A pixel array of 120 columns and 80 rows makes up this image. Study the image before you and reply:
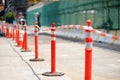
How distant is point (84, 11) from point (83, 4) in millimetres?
1020

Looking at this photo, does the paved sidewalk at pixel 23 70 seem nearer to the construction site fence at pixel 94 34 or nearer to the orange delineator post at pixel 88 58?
the orange delineator post at pixel 88 58

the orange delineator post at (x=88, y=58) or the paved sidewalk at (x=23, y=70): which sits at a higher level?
the orange delineator post at (x=88, y=58)

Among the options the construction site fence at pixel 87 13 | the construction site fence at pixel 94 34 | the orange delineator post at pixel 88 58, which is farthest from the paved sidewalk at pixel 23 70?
the construction site fence at pixel 87 13

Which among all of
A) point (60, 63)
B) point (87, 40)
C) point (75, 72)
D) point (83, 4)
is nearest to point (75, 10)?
point (83, 4)

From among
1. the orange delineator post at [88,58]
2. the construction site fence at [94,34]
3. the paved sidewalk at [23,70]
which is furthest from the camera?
the construction site fence at [94,34]

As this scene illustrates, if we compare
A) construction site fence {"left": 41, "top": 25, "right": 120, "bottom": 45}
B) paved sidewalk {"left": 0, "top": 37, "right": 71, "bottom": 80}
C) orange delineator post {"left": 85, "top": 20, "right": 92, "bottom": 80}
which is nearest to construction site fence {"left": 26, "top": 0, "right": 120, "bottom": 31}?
construction site fence {"left": 41, "top": 25, "right": 120, "bottom": 45}

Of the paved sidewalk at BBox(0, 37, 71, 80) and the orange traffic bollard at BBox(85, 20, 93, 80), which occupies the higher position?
the orange traffic bollard at BBox(85, 20, 93, 80)

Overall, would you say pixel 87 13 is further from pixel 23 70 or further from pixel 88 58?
pixel 88 58

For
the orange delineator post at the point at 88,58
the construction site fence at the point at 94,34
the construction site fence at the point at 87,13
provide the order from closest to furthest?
the orange delineator post at the point at 88,58 < the construction site fence at the point at 94,34 < the construction site fence at the point at 87,13

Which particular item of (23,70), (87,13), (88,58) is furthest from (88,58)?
(87,13)

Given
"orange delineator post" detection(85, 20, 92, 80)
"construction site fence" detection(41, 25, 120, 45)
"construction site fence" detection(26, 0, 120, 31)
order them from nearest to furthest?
"orange delineator post" detection(85, 20, 92, 80) < "construction site fence" detection(41, 25, 120, 45) < "construction site fence" detection(26, 0, 120, 31)

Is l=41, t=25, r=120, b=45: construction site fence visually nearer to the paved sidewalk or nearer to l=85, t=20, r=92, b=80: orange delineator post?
the paved sidewalk

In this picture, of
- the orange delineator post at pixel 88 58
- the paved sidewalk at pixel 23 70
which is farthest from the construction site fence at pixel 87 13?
the orange delineator post at pixel 88 58

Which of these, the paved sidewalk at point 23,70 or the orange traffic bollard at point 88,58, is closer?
the orange traffic bollard at point 88,58
